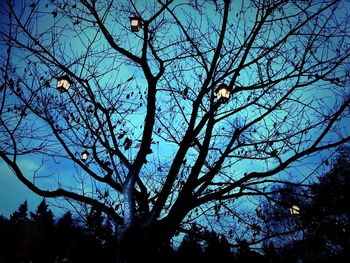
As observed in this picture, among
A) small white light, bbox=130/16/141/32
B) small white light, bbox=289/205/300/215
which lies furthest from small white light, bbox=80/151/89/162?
small white light, bbox=289/205/300/215

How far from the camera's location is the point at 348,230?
16.6 metres

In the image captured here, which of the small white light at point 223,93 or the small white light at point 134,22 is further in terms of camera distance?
the small white light at point 134,22

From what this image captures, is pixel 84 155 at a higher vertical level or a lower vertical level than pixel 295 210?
higher

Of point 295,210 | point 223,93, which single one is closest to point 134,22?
point 223,93

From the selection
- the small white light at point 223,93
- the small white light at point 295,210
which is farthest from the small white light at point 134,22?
the small white light at point 295,210

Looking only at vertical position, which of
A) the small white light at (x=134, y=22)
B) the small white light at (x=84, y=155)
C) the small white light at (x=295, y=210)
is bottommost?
the small white light at (x=295, y=210)

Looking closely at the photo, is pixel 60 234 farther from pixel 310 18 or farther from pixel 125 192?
pixel 310 18

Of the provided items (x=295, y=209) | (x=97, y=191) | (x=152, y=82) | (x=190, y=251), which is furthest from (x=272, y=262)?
(x=152, y=82)

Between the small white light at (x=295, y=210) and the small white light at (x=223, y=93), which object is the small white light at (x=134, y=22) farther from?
the small white light at (x=295, y=210)

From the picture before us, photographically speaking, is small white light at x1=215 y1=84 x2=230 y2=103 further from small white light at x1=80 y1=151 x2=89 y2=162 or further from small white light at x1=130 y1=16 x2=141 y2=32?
small white light at x1=80 y1=151 x2=89 y2=162

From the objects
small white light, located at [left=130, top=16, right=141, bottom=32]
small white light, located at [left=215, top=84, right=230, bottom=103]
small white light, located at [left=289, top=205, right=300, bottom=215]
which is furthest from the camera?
small white light, located at [left=289, top=205, right=300, bottom=215]

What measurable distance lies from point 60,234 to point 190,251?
30209mm

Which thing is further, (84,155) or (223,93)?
(84,155)

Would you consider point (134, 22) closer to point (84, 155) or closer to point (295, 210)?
point (84, 155)
